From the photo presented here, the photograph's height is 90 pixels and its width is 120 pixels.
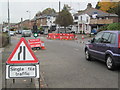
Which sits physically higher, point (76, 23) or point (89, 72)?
point (76, 23)

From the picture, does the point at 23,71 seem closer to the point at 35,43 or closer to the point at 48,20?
the point at 35,43

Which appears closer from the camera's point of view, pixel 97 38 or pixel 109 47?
pixel 109 47

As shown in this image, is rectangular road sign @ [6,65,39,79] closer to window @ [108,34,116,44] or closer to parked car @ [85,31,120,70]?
parked car @ [85,31,120,70]

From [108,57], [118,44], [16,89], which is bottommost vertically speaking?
[16,89]

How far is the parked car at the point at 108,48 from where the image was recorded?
26.4 feet

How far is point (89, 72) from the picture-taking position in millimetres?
8055

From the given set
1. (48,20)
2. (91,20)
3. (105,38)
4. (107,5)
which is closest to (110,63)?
(105,38)

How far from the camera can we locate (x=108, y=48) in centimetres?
855

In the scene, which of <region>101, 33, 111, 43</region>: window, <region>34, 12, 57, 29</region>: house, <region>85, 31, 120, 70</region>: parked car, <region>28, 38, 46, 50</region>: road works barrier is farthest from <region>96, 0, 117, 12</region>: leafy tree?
<region>101, 33, 111, 43</region>: window

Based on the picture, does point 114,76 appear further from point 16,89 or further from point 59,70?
point 16,89

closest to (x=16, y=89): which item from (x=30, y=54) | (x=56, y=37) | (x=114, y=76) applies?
(x=30, y=54)

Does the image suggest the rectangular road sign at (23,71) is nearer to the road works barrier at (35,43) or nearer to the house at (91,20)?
the road works barrier at (35,43)

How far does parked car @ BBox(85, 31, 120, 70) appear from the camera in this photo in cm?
805

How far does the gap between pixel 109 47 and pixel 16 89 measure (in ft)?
14.1
